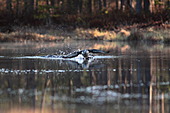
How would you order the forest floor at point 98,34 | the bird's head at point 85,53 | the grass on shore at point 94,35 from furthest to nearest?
1. the forest floor at point 98,34
2. the grass on shore at point 94,35
3. the bird's head at point 85,53

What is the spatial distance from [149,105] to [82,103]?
3.12ft

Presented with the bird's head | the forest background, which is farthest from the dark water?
the forest background

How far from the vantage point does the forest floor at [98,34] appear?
33.2m

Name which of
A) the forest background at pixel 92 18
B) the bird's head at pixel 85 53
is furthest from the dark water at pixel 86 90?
the forest background at pixel 92 18

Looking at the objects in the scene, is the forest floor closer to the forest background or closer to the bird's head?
the forest background

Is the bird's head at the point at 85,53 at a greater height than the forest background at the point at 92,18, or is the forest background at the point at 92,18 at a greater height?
the forest background at the point at 92,18

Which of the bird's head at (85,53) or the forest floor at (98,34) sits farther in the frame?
the forest floor at (98,34)

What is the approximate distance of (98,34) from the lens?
37688 millimetres

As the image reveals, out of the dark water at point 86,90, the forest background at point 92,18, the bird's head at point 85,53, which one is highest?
the forest background at point 92,18

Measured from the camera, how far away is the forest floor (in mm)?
33213

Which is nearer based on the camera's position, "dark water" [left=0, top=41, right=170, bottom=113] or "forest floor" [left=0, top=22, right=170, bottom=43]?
"dark water" [left=0, top=41, right=170, bottom=113]

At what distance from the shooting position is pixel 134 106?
694cm

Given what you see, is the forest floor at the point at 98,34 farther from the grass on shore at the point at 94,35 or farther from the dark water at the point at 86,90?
the dark water at the point at 86,90

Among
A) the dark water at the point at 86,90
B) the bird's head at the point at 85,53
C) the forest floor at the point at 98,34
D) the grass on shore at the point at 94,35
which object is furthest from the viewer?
the forest floor at the point at 98,34
